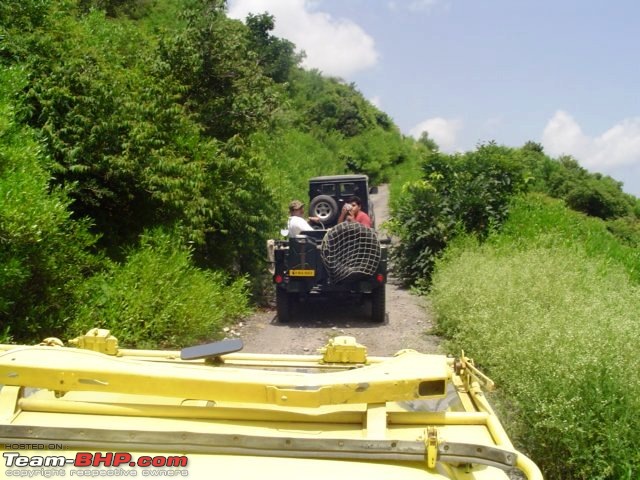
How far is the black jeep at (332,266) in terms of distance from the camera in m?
9.17

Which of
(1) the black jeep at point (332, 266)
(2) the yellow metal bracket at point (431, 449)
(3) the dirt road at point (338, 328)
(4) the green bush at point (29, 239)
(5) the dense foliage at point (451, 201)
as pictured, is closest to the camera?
(2) the yellow metal bracket at point (431, 449)

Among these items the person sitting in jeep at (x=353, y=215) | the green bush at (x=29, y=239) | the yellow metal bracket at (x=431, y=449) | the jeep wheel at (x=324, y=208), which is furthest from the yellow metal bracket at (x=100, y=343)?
the jeep wheel at (x=324, y=208)

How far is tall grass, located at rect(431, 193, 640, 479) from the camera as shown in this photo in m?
4.38

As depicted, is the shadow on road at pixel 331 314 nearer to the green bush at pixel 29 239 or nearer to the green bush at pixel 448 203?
the green bush at pixel 448 203

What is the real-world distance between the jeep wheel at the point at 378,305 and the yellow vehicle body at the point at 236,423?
7.14 metres

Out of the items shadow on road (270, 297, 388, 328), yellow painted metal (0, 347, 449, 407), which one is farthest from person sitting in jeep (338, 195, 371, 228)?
yellow painted metal (0, 347, 449, 407)

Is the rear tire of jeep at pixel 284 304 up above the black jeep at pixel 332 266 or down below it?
below

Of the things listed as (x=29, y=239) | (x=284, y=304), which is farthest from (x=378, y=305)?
(x=29, y=239)

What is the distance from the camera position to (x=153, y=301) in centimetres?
769

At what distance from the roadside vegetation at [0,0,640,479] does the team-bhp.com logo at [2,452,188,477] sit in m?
3.18

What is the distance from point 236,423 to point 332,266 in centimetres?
701

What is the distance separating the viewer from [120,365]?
2.32 m

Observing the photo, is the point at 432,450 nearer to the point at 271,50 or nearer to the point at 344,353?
the point at 344,353

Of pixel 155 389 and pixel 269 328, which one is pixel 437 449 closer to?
pixel 155 389
